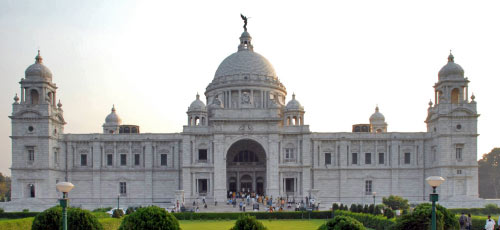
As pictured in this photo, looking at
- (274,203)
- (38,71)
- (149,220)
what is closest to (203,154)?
(274,203)

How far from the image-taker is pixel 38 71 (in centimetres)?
6016

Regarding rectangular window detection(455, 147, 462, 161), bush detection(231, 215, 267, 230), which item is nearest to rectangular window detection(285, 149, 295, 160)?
rectangular window detection(455, 147, 462, 161)

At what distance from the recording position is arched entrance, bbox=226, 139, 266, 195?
2606 inches

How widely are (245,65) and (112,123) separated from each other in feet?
70.1

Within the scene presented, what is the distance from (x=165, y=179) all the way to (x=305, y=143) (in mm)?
16815

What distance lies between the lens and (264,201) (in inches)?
2275

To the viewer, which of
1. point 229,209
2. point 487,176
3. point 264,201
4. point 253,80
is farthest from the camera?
point 487,176

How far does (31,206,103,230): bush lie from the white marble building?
33266 mm

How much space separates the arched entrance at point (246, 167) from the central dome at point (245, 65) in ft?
38.2

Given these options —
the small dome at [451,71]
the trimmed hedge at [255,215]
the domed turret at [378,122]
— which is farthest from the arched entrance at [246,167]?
the small dome at [451,71]

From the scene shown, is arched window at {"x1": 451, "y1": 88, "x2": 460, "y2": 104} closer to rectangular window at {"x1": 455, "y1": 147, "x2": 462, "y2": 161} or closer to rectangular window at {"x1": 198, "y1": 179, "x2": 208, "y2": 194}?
rectangular window at {"x1": 455, "y1": 147, "x2": 462, "y2": 161}

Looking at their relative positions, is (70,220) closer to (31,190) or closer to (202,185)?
(31,190)

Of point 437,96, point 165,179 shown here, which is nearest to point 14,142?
point 165,179

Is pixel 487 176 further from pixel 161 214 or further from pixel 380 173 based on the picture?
pixel 161 214
